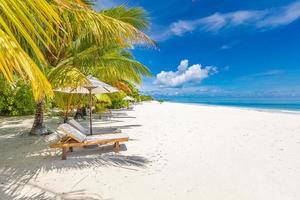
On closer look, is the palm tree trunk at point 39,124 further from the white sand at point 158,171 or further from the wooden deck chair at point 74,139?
the wooden deck chair at point 74,139

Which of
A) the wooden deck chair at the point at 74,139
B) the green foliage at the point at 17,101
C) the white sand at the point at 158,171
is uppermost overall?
the green foliage at the point at 17,101

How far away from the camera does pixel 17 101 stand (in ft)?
48.6

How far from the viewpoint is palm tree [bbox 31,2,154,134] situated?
3977mm

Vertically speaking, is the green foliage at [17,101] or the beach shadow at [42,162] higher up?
the green foliage at [17,101]

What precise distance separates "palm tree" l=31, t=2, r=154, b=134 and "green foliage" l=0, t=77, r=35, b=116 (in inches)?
285

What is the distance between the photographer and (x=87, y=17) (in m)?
4.00

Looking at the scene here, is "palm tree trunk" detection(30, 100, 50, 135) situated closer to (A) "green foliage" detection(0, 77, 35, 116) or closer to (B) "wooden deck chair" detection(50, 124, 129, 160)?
(B) "wooden deck chair" detection(50, 124, 129, 160)

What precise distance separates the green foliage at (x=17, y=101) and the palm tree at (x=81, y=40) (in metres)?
7.23

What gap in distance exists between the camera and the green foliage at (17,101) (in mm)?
14411

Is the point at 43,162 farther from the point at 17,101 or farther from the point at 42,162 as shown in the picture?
the point at 17,101

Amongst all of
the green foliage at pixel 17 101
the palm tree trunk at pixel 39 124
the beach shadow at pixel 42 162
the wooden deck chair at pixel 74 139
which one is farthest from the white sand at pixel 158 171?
the green foliage at pixel 17 101

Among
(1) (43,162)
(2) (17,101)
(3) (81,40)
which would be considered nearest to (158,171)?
(1) (43,162)

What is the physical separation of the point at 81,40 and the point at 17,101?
8939mm

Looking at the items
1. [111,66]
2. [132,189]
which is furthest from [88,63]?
[132,189]
